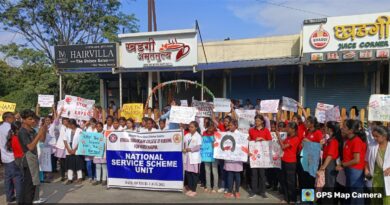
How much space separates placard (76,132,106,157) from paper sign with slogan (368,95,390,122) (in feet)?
19.4

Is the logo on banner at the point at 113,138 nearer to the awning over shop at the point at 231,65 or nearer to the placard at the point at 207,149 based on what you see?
the placard at the point at 207,149

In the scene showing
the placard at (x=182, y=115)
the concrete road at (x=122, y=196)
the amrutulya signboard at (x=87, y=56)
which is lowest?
the concrete road at (x=122, y=196)

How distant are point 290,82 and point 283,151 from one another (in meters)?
8.50

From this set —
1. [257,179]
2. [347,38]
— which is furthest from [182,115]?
[347,38]

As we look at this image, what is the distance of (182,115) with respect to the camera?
29.0 ft

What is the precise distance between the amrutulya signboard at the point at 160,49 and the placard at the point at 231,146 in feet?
23.9

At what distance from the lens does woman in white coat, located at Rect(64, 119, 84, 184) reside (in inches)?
365

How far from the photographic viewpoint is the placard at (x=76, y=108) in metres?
9.70

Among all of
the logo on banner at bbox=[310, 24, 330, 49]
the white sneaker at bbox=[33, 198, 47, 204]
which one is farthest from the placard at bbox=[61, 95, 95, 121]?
the logo on banner at bbox=[310, 24, 330, 49]

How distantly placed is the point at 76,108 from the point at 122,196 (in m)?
3.08

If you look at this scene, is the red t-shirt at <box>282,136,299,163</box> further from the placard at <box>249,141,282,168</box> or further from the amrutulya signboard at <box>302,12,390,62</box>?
the amrutulya signboard at <box>302,12,390,62</box>

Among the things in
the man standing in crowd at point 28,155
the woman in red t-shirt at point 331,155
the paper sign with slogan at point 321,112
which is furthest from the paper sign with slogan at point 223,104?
the man standing in crowd at point 28,155

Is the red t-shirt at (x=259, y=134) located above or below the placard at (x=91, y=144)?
above

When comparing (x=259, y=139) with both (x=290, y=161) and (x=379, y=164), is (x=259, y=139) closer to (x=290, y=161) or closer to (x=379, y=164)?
(x=290, y=161)
